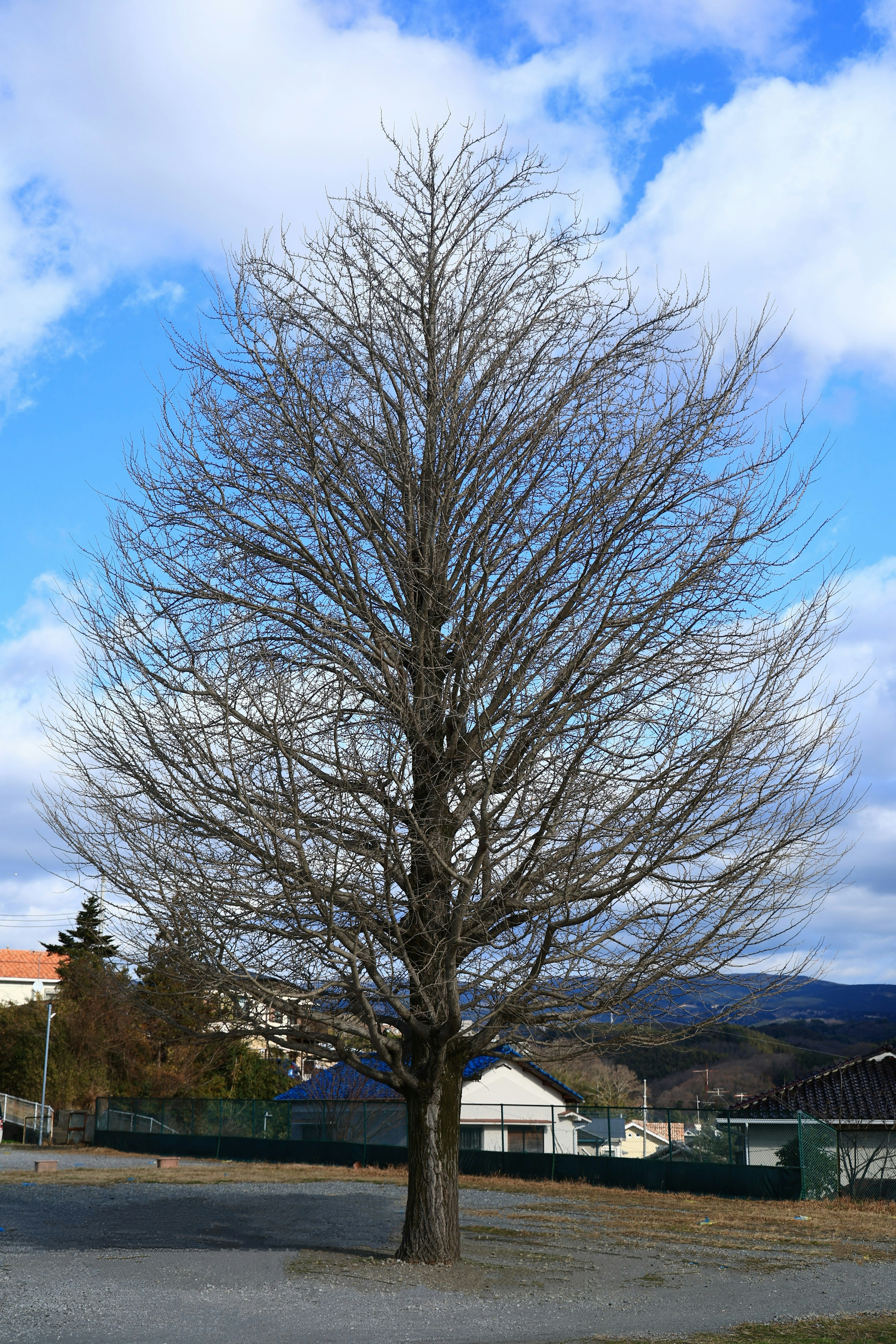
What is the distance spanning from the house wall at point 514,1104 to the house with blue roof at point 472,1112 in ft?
0.13

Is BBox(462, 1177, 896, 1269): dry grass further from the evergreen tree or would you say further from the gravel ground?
the evergreen tree

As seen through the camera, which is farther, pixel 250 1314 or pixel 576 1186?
pixel 576 1186

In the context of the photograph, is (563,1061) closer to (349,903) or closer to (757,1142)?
(349,903)

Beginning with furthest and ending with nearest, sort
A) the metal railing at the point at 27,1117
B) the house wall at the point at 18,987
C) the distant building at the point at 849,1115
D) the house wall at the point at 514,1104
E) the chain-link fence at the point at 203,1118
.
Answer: the house wall at the point at 18,987 < the metal railing at the point at 27,1117 < the house wall at the point at 514,1104 < the chain-link fence at the point at 203,1118 < the distant building at the point at 849,1115

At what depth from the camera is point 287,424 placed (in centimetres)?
1038

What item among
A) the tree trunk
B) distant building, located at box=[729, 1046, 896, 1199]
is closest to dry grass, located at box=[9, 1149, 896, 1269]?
the tree trunk

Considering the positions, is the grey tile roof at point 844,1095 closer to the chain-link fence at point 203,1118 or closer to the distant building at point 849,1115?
the distant building at point 849,1115

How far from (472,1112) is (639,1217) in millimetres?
23829

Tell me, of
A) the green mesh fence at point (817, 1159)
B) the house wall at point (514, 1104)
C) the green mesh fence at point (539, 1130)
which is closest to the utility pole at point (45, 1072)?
the green mesh fence at point (539, 1130)

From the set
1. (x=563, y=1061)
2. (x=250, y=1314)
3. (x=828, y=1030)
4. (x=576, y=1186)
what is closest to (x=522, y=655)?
(x=563, y=1061)

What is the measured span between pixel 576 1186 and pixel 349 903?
16.9 meters

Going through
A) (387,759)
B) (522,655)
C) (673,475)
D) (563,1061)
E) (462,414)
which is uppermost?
(462,414)

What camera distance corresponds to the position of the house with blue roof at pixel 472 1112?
3191cm

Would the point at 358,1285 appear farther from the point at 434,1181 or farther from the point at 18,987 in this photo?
the point at 18,987
